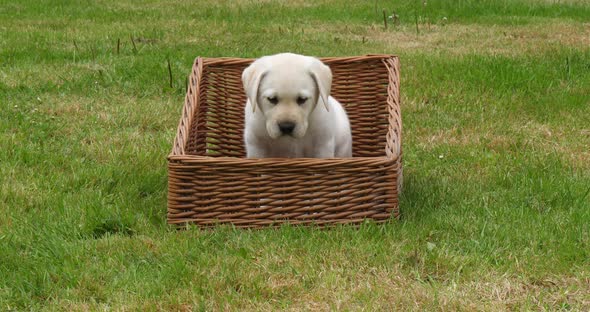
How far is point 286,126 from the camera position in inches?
164

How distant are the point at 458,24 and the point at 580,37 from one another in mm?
1585

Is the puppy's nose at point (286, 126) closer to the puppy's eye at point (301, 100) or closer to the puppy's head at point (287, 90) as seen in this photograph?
the puppy's head at point (287, 90)

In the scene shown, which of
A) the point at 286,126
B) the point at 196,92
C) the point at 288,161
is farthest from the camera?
the point at 196,92

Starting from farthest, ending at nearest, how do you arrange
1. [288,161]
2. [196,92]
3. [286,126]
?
[196,92]
[286,126]
[288,161]

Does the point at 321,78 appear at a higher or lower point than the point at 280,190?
higher

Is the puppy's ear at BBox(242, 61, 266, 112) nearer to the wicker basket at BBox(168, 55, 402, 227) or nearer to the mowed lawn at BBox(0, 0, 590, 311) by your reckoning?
the wicker basket at BBox(168, 55, 402, 227)

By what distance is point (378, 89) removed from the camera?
5.50 m

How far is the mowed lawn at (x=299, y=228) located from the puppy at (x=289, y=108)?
54 cm

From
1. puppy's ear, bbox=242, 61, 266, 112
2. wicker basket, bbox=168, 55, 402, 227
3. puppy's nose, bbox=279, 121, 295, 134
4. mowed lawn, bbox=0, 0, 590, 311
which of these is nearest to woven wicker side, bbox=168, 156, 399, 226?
wicker basket, bbox=168, 55, 402, 227

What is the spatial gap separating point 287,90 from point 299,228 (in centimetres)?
67

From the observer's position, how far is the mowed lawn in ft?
11.3

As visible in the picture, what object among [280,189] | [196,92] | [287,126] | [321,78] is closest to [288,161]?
[280,189]

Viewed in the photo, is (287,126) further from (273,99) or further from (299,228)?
(299,228)

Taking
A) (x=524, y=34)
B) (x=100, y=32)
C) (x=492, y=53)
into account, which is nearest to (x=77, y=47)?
(x=100, y=32)
